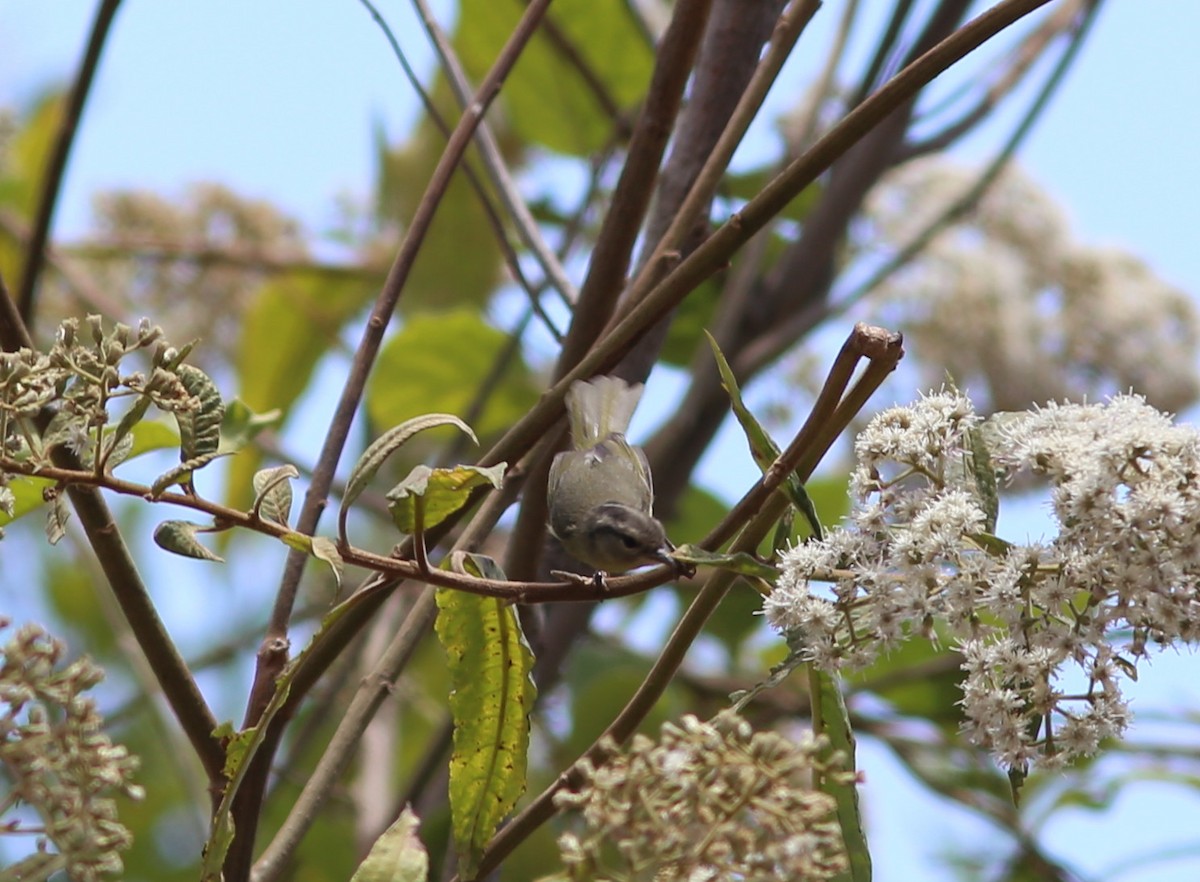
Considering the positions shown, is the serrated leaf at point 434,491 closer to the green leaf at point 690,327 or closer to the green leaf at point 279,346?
the green leaf at point 690,327

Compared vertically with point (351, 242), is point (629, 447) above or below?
below

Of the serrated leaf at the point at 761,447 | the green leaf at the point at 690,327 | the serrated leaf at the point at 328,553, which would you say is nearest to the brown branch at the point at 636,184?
the serrated leaf at the point at 761,447

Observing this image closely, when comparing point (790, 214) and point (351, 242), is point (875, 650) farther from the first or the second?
point (351, 242)

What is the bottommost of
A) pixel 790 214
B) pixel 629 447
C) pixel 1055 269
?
pixel 629 447

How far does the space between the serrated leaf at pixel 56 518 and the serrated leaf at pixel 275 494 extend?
6.0 inches

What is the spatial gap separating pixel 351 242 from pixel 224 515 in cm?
284

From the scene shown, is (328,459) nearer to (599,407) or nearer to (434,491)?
(434,491)

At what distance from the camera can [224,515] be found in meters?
1.12

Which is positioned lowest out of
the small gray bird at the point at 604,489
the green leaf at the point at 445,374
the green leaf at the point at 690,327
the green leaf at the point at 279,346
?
the small gray bird at the point at 604,489

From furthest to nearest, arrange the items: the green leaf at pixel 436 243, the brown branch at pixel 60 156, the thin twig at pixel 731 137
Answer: the green leaf at pixel 436 243, the brown branch at pixel 60 156, the thin twig at pixel 731 137

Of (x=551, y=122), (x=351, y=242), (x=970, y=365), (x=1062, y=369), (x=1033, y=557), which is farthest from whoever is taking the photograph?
(x=1062, y=369)

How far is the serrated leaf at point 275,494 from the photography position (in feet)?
3.81

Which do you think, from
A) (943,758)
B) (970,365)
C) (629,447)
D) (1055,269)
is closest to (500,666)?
(629,447)

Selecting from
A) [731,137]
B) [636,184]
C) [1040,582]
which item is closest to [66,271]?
[636,184]
